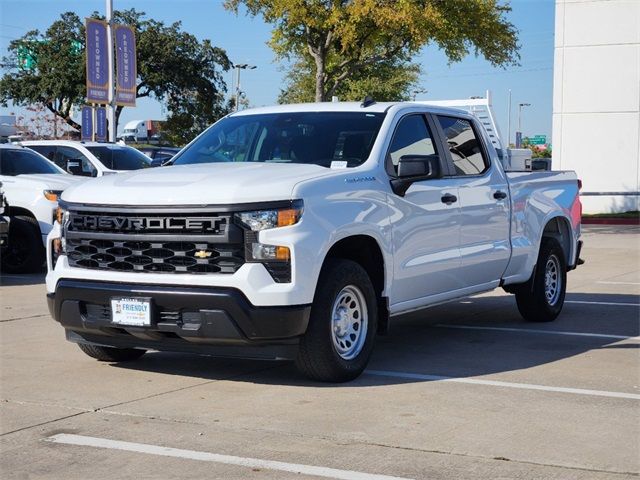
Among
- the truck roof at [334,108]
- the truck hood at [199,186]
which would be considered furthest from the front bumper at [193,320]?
the truck roof at [334,108]

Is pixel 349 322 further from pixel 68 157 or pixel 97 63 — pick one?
pixel 97 63

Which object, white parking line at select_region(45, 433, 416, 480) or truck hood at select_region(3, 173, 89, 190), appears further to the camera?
truck hood at select_region(3, 173, 89, 190)

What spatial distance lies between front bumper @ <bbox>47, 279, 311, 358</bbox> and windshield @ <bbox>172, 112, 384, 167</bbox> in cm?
148

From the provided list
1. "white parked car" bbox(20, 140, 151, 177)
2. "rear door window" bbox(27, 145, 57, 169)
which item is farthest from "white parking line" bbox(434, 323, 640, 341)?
"rear door window" bbox(27, 145, 57, 169)

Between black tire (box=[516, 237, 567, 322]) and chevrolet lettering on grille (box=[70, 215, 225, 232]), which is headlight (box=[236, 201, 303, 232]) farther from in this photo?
black tire (box=[516, 237, 567, 322])

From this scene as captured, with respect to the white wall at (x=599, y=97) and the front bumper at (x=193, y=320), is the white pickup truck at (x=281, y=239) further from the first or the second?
the white wall at (x=599, y=97)

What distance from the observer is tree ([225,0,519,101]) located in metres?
27.2

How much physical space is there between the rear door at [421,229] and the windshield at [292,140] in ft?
0.86

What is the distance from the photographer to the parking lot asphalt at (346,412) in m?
5.19

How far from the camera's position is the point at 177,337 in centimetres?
675

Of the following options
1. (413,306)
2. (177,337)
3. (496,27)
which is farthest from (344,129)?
(496,27)

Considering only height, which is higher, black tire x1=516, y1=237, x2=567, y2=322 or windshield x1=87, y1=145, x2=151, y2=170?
windshield x1=87, y1=145, x2=151, y2=170

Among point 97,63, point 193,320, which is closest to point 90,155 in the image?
point 97,63

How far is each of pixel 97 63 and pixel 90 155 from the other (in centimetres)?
877
